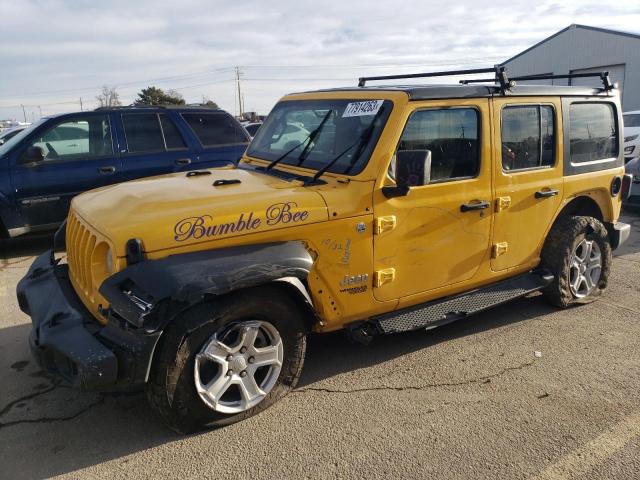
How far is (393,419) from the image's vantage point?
3.12 meters

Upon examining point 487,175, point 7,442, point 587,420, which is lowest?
point 587,420

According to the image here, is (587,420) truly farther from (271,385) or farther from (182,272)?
(182,272)

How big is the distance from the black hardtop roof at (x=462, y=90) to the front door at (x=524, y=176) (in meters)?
0.07

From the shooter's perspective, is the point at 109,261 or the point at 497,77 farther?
the point at 497,77

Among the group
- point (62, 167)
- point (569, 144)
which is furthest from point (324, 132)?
point (62, 167)

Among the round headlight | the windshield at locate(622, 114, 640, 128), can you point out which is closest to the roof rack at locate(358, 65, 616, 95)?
the round headlight

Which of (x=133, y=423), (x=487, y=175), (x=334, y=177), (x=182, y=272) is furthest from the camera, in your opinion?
(x=487, y=175)

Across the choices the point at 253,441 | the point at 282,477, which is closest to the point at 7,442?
the point at 253,441

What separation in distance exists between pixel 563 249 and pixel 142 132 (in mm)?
5510

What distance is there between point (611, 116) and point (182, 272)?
4.39 metres

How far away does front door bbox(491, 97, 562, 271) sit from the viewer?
13.1 feet

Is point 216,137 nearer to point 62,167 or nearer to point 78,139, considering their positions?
point 78,139

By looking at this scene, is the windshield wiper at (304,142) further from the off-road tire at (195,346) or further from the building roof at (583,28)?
the building roof at (583,28)

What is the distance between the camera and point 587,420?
3.11 metres
